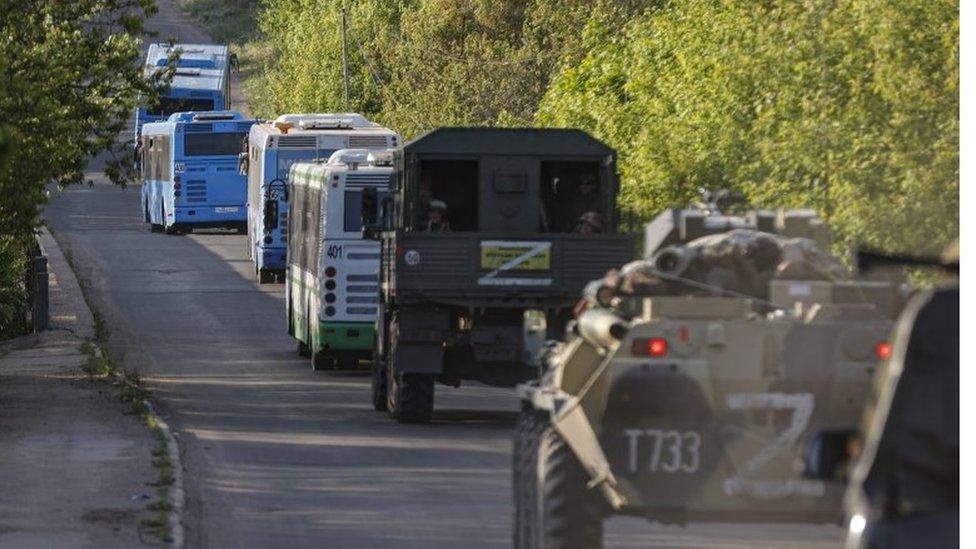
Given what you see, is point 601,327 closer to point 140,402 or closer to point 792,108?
point 140,402

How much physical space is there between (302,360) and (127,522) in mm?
15649

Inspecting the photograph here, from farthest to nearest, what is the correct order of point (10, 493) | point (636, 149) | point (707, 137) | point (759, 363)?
point (636, 149)
point (707, 137)
point (10, 493)
point (759, 363)

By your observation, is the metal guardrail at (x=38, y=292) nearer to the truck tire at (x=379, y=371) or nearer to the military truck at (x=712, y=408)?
the truck tire at (x=379, y=371)

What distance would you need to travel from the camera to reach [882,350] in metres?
10.1

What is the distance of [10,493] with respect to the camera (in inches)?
629

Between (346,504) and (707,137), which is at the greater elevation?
(707,137)

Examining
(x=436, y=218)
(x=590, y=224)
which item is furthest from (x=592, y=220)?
(x=436, y=218)

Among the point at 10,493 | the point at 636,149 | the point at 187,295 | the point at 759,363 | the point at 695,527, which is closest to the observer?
the point at 759,363

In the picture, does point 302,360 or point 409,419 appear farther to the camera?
point 302,360

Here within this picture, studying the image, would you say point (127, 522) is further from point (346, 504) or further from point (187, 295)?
point (187, 295)

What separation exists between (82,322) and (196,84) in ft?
112

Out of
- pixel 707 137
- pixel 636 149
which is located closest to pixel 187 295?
pixel 636 149

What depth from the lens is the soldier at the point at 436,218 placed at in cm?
2184

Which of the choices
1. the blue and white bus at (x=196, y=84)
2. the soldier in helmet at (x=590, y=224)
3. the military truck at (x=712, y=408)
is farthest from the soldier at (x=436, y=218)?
the blue and white bus at (x=196, y=84)
